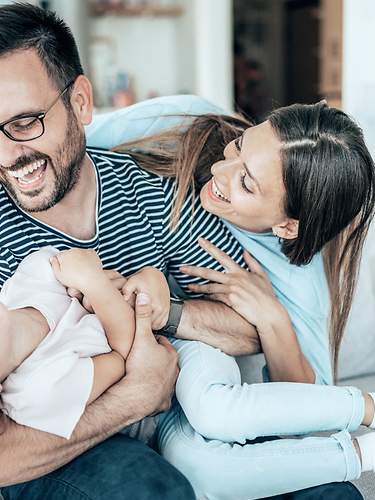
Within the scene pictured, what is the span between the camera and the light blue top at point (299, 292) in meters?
1.84

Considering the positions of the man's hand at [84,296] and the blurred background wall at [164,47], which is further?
the blurred background wall at [164,47]

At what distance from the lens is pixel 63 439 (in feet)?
4.46

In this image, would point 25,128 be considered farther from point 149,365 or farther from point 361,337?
point 361,337

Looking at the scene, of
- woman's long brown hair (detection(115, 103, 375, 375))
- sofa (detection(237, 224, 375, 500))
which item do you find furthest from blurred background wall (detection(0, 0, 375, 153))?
woman's long brown hair (detection(115, 103, 375, 375))

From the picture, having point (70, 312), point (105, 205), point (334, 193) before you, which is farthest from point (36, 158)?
point (334, 193)

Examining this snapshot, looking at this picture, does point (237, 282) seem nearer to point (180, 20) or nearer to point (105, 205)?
point (105, 205)

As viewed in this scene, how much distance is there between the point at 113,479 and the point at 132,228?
62 centimetres

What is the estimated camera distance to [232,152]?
5.72ft

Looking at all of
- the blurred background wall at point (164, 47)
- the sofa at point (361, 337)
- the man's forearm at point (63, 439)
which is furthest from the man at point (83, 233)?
the blurred background wall at point (164, 47)

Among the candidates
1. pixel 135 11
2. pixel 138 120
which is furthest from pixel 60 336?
pixel 135 11

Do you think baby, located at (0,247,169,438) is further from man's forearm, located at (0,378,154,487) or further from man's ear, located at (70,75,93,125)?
man's ear, located at (70,75,93,125)

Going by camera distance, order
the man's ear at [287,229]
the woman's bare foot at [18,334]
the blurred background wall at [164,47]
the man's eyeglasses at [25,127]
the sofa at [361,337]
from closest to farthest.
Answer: the woman's bare foot at [18,334] → the man's eyeglasses at [25,127] → the man's ear at [287,229] → the sofa at [361,337] → the blurred background wall at [164,47]

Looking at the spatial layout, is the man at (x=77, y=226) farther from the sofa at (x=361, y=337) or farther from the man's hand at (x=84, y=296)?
the sofa at (x=361, y=337)

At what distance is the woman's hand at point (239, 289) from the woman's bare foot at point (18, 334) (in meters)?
0.47
